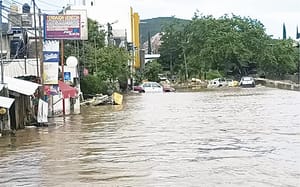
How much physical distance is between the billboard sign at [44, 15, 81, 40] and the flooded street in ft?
14.5

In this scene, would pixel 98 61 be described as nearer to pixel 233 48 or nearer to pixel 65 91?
pixel 65 91

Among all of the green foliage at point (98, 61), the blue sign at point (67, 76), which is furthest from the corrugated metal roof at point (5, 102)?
the green foliage at point (98, 61)

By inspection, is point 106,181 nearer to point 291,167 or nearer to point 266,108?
point 291,167

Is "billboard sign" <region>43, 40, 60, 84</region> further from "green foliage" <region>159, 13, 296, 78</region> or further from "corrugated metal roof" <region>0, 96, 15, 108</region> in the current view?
"green foliage" <region>159, 13, 296, 78</region>

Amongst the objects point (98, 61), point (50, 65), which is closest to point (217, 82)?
point (98, 61)

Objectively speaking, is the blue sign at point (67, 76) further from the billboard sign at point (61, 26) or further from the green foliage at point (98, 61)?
the green foliage at point (98, 61)

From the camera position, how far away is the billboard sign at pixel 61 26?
32031 millimetres

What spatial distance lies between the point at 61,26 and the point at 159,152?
646 inches

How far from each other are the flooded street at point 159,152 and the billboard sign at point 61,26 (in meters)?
4.41

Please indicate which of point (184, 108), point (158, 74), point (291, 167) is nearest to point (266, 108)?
point (184, 108)

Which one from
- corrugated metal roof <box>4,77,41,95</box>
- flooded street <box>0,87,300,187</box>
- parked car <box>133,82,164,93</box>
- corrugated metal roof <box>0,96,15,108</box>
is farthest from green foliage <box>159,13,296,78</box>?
corrugated metal roof <box>0,96,15,108</box>

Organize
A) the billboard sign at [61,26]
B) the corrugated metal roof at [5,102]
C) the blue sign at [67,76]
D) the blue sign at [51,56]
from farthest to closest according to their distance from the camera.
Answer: the blue sign at [67,76], the billboard sign at [61,26], the blue sign at [51,56], the corrugated metal roof at [5,102]

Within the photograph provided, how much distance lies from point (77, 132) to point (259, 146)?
871 cm

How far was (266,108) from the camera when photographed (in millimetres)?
35469
